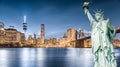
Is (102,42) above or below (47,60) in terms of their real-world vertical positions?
above

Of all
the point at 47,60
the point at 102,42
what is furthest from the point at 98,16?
the point at 47,60

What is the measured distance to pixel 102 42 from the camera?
854cm

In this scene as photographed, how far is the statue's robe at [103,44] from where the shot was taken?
8.48 m

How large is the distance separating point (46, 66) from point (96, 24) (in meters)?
26.5

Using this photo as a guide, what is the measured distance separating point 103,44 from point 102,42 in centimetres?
6

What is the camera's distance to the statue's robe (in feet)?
27.8

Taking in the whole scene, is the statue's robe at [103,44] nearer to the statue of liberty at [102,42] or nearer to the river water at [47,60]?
the statue of liberty at [102,42]

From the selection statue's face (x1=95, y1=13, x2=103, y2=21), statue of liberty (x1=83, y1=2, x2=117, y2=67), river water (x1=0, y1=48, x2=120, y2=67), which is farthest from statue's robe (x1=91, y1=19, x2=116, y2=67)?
river water (x1=0, y1=48, x2=120, y2=67)

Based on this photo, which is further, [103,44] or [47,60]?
[47,60]

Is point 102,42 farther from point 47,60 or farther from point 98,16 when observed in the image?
point 47,60

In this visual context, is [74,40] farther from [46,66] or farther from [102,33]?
[102,33]

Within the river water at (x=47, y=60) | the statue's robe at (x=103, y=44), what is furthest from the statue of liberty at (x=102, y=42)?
the river water at (x=47, y=60)

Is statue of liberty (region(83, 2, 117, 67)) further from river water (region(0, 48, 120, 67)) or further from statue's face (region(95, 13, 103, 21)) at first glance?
river water (region(0, 48, 120, 67))

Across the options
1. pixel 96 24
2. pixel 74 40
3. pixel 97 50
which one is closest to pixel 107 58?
pixel 97 50
